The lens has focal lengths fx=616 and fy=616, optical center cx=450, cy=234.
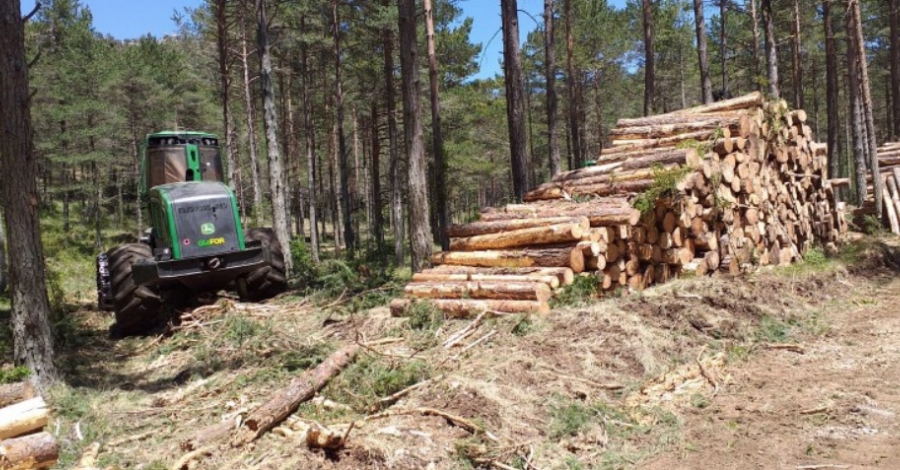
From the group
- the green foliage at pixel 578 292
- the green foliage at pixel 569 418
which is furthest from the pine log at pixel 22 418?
the green foliage at pixel 578 292

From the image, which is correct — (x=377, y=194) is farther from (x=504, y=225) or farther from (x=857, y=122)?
(x=857, y=122)

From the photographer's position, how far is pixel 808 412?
5113 millimetres

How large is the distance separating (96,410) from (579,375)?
15.4 feet

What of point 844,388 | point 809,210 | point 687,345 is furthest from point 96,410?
point 809,210

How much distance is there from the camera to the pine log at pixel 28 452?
160 inches

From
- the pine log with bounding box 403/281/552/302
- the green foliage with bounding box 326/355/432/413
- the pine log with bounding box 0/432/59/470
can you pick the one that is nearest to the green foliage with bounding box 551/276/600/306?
the pine log with bounding box 403/281/552/302

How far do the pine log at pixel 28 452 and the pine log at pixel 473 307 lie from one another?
4454 mm

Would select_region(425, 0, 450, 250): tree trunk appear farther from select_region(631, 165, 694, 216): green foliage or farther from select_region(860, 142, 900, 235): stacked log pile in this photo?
select_region(860, 142, 900, 235): stacked log pile

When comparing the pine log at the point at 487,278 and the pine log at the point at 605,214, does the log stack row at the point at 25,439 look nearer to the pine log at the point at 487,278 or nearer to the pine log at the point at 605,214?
the pine log at the point at 487,278

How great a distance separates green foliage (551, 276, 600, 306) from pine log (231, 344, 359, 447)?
284cm

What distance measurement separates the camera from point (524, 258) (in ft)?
27.7

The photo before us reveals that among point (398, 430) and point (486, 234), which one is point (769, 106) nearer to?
point (486, 234)

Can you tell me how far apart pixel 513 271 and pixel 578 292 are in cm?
95

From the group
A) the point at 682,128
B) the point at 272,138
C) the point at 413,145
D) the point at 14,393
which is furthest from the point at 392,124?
the point at 14,393
